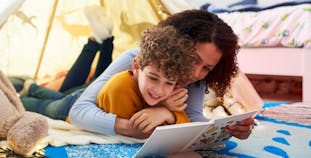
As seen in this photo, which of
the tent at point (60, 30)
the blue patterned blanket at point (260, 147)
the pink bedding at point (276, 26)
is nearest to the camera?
the blue patterned blanket at point (260, 147)

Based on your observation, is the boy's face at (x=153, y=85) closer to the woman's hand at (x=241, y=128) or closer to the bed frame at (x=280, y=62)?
the woman's hand at (x=241, y=128)

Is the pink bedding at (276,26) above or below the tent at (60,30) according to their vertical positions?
above

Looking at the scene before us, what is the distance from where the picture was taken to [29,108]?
117cm

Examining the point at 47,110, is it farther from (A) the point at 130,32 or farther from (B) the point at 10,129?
(A) the point at 130,32

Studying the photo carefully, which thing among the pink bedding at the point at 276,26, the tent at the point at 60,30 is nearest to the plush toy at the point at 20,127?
the tent at the point at 60,30

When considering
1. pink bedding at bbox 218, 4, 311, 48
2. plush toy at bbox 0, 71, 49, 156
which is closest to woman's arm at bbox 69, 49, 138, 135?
plush toy at bbox 0, 71, 49, 156

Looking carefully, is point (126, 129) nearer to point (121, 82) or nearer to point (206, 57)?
point (121, 82)

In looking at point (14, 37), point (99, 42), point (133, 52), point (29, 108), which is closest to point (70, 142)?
point (133, 52)

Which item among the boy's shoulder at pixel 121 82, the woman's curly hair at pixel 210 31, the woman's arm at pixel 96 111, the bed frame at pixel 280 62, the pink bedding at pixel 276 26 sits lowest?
the woman's arm at pixel 96 111

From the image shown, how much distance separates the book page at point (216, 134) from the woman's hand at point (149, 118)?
0.26ft

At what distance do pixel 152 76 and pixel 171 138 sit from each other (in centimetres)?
12

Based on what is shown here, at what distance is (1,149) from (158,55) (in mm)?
348

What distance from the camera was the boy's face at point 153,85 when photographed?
75 cm

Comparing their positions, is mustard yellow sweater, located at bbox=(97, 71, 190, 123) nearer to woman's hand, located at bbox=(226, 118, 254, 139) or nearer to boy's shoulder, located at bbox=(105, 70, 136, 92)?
boy's shoulder, located at bbox=(105, 70, 136, 92)
